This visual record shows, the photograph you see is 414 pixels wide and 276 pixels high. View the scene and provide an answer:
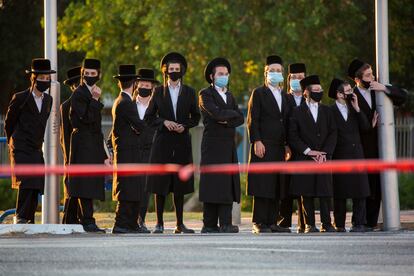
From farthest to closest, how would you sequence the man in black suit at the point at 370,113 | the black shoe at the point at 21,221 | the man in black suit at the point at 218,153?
the man in black suit at the point at 370,113
the man in black suit at the point at 218,153
the black shoe at the point at 21,221

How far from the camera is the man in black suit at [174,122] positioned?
18828 mm

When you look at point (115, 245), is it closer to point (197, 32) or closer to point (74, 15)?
point (197, 32)

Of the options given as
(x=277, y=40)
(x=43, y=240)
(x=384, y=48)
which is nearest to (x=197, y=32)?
(x=277, y=40)

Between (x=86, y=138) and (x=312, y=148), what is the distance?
2.67 metres

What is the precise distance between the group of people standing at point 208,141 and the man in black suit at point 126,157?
1 cm

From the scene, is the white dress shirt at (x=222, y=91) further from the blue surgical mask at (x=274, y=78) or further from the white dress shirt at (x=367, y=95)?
the white dress shirt at (x=367, y=95)

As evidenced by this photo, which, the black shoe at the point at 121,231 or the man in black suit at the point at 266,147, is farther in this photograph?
the man in black suit at the point at 266,147

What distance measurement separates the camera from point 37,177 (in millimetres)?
18500

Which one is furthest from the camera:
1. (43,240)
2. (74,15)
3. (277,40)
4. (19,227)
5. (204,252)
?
(74,15)

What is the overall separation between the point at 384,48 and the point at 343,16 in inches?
694

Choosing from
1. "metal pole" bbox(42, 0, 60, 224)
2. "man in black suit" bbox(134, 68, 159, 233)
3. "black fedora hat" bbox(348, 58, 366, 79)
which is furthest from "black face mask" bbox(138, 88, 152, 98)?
"black fedora hat" bbox(348, 58, 366, 79)

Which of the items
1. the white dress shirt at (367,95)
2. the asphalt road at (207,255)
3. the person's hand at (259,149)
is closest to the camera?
the asphalt road at (207,255)

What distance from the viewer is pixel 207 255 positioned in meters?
13.4

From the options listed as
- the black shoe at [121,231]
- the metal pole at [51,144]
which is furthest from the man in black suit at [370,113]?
the metal pole at [51,144]
